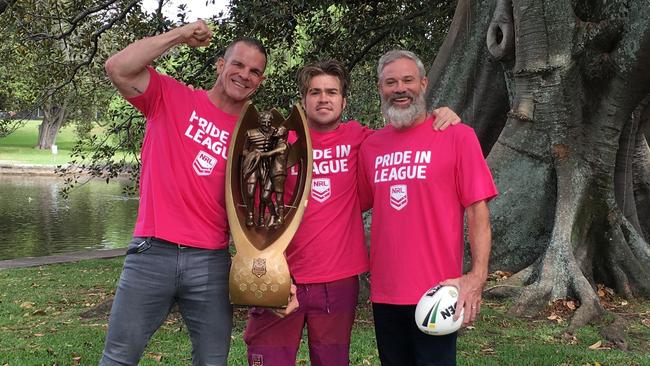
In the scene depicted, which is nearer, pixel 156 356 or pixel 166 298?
pixel 166 298

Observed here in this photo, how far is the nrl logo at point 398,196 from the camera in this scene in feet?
11.1

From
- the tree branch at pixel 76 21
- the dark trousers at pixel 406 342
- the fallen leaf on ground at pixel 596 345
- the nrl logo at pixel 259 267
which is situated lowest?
the fallen leaf on ground at pixel 596 345

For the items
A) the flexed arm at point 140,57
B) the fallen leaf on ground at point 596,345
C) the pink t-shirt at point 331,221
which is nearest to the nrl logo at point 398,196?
the pink t-shirt at point 331,221

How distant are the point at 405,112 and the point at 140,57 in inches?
53.6

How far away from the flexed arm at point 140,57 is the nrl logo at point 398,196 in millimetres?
1259

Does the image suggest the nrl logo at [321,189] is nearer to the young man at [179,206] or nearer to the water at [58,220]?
the young man at [179,206]

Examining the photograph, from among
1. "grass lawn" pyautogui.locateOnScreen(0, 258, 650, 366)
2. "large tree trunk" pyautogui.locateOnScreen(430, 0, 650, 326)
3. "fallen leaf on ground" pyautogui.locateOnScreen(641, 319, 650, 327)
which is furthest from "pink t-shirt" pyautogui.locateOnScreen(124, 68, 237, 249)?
"fallen leaf on ground" pyautogui.locateOnScreen(641, 319, 650, 327)

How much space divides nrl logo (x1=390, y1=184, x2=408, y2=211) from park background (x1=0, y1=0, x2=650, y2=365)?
2.27m

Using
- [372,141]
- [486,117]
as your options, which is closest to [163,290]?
[372,141]

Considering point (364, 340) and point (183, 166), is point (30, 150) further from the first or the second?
point (183, 166)

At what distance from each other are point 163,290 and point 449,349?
1450 millimetres

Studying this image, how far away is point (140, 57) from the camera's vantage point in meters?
3.26

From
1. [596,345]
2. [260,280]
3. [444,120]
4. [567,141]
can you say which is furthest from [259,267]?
[567,141]

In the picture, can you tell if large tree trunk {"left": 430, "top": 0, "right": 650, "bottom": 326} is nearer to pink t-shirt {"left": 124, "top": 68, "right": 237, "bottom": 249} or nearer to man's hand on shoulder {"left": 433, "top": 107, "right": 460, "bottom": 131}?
man's hand on shoulder {"left": 433, "top": 107, "right": 460, "bottom": 131}
